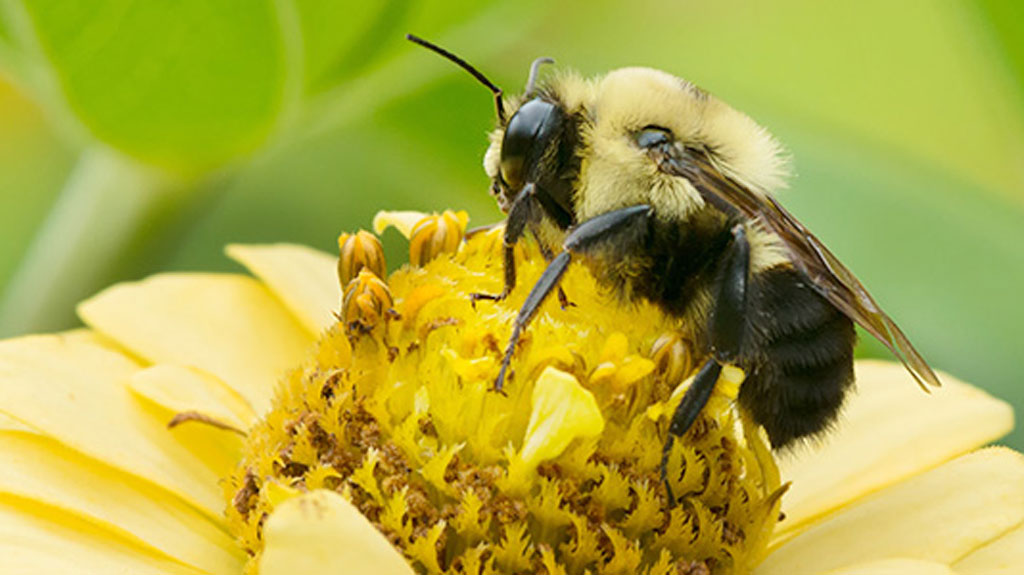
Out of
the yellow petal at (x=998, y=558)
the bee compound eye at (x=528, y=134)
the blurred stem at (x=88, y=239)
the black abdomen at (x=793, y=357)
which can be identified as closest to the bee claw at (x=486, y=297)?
the bee compound eye at (x=528, y=134)

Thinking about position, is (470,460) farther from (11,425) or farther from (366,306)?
(11,425)

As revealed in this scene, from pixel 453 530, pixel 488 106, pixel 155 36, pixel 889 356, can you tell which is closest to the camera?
pixel 453 530

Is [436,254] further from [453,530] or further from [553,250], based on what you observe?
[453,530]

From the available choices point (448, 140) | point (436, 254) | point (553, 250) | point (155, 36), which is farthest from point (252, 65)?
point (448, 140)

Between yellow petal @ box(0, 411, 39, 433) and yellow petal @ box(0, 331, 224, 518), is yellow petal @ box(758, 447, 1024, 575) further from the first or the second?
yellow petal @ box(0, 411, 39, 433)

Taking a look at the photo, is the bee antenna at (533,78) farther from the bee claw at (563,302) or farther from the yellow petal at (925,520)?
the yellow petal at (925,520)

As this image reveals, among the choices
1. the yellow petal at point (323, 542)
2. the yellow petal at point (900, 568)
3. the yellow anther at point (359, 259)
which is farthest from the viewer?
the yellow anther at point (359, 259)
